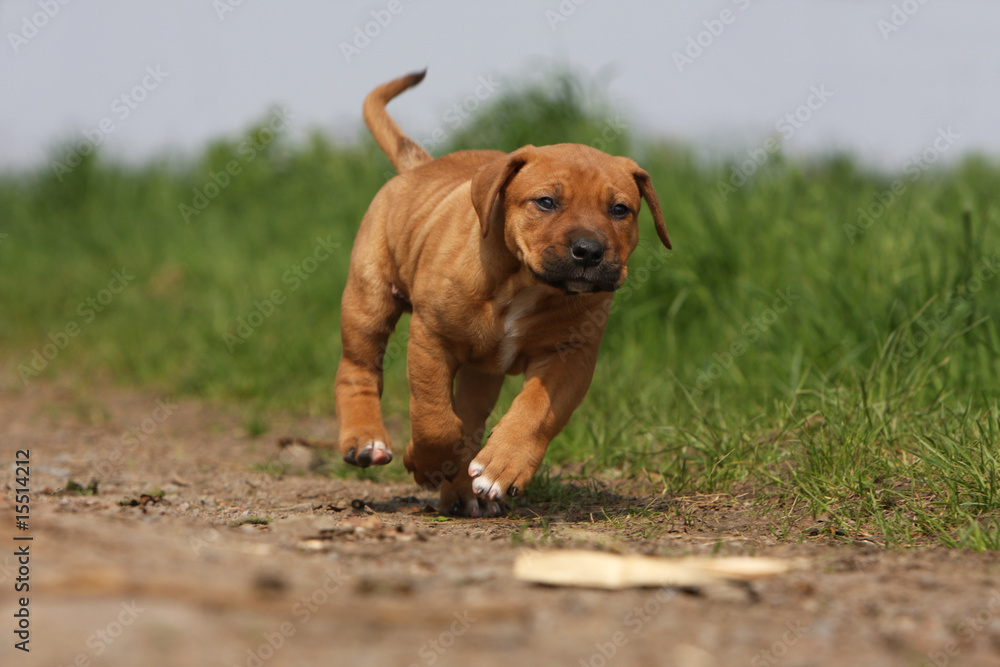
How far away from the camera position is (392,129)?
16.8 ft

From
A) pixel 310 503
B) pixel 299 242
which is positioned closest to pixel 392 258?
pixel 310 503

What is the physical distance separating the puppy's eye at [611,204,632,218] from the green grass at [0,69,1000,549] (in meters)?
1.13

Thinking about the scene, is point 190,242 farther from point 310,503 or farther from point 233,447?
point 310,503

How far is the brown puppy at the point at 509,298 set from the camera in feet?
11.5

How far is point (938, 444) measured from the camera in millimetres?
3824

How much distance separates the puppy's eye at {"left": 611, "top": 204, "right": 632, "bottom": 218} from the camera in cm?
372

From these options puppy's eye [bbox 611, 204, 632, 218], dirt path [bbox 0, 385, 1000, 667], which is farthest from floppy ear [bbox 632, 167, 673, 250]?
dirt path [bbox 0, 385, 1000, 667]

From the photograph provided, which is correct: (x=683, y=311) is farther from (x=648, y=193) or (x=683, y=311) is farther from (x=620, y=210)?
(x=620, y=210)

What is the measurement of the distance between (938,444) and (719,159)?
14.6ft

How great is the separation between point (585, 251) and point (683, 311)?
340cm

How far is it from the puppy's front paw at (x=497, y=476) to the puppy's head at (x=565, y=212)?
2.16ft

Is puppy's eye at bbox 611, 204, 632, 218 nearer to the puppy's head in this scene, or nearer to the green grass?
the puppy's head

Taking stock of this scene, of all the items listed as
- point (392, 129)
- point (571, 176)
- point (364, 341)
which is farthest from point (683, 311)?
point (571, 176)

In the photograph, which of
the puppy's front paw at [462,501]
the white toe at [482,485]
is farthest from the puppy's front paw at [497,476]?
the puppy's front paw at [462,501]
